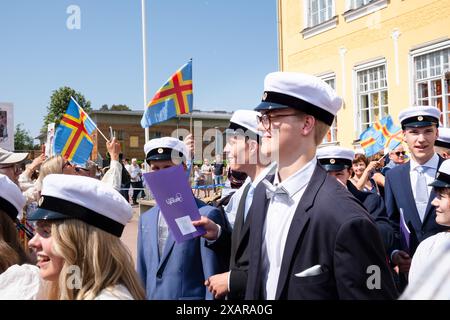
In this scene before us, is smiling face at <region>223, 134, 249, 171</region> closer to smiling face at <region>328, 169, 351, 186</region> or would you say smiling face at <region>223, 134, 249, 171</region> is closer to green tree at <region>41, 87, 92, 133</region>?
smiling face at <region>328, 169, 351, 186</region>

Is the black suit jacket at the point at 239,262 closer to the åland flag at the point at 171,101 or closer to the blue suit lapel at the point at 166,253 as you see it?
the blue suit lapel at the point at 166,253

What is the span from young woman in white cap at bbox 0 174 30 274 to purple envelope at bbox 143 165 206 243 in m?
0.79

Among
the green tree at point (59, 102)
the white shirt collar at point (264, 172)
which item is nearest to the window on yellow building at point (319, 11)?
the white shirt collar at point (264, 172)

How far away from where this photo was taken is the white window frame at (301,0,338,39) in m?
16.1

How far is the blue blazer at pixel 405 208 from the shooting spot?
3.52 m

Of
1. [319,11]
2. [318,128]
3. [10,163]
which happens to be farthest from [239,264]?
[319,11]

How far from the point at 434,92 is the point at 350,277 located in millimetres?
13190

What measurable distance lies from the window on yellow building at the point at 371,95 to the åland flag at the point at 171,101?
9.40 m

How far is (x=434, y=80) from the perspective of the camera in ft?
44.2

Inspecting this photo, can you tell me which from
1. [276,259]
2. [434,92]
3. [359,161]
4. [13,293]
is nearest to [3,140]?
[359,161]

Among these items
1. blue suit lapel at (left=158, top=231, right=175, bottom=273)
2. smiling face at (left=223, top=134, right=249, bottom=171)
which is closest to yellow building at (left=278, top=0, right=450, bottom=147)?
smiling face at (left=223, top=134, right=249, bottom=171)

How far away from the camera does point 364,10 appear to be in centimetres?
1475

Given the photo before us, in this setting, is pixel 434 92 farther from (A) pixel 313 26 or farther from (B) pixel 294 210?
(B) pixel 294 210

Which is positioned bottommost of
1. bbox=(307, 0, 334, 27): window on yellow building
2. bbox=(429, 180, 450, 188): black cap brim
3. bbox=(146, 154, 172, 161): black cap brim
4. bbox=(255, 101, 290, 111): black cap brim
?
bbox=(429, 180, 450, 188): black cap brim
